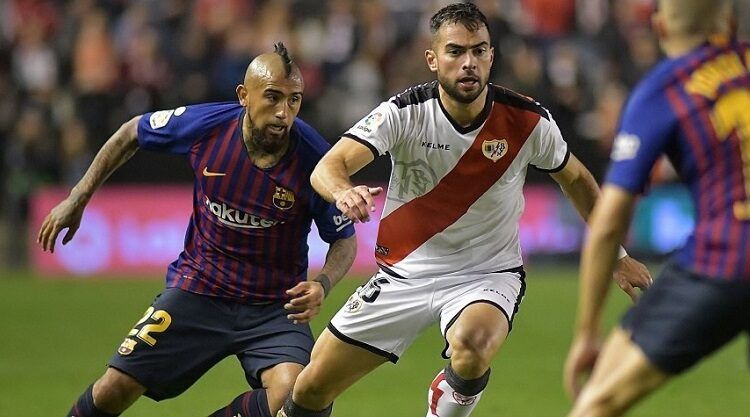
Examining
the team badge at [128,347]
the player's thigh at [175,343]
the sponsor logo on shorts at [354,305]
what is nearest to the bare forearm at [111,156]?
the player's thigh at [175,343]

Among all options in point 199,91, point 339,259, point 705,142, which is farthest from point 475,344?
point 199,91

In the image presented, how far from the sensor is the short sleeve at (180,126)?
7395 millimetres

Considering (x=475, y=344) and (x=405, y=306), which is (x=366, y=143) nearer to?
(x=405, y=306)

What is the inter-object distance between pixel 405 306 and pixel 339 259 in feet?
1.63

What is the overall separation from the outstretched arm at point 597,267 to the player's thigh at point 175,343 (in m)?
2.86

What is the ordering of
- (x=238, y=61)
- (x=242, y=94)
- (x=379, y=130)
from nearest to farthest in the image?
(x=379, y=130), (x=242, y=94), (x=238, y=61)

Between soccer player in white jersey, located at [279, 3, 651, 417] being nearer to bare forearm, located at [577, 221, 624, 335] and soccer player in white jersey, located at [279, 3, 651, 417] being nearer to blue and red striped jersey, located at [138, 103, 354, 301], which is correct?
blue and red striped jersey, located at [138, 103, 354, 301]

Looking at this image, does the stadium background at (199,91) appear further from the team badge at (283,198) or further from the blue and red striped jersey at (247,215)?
the team badge at (283,198)

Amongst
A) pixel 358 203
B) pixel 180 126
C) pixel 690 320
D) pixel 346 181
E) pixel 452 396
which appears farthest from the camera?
pixel 180 126

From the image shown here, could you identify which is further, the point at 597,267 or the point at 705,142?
the point at 597,267

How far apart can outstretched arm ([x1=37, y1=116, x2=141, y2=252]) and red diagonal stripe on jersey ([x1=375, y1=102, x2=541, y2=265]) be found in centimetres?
163

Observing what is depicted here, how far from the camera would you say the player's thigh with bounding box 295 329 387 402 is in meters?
6.79

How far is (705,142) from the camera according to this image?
4613 millimetres

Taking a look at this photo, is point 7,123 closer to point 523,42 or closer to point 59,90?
point 59,90
